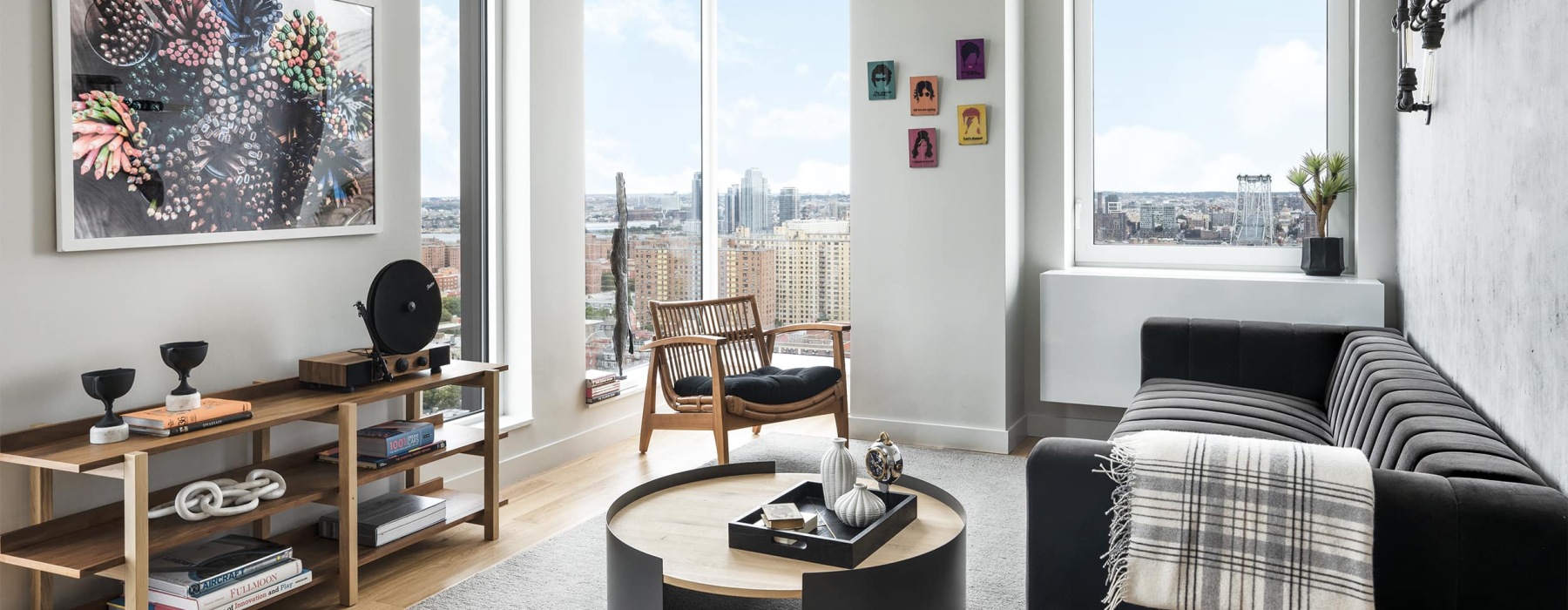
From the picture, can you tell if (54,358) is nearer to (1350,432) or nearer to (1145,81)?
(1350,432)

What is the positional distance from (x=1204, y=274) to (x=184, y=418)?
3.84 m

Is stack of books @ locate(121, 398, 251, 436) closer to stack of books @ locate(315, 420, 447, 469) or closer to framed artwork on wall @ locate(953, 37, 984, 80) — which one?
stack of books @ locate(315, 420, 447, 469)

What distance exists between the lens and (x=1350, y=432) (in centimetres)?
294

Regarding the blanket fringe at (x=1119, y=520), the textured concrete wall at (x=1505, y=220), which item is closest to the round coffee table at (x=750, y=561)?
the blanket fringe at (x=1119, y=520)

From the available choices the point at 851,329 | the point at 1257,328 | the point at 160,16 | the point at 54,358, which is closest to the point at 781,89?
the point at 851,329

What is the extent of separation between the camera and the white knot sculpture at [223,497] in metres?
2.65

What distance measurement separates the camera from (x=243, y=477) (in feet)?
9.62

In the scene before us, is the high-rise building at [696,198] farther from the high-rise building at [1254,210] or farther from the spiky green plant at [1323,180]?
the spiky green plant at [1323,180]

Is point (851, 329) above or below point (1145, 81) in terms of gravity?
below

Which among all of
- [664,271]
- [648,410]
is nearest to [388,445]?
[648,410]

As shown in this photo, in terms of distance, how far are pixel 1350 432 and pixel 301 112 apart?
314 cm

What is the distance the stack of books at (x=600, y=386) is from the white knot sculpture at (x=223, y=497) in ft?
6.09

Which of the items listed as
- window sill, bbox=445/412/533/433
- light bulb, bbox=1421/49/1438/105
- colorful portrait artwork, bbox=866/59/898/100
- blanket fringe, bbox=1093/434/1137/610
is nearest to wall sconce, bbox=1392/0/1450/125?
light bulb, bbox=1421/49/1438/105

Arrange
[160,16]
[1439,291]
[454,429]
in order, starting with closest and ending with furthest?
[160,16]
[1439,291]
[454,429]
